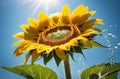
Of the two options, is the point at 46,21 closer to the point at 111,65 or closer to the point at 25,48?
the point at 25,48

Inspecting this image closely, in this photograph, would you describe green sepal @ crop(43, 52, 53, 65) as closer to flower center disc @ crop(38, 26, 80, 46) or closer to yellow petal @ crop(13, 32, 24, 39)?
flower center disc @ crop(38, 26, 80, 46)

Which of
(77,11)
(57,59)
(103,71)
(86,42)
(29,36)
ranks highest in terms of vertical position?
(77,11)

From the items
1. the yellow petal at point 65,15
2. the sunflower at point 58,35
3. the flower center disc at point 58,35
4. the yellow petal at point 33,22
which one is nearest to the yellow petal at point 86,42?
the sunflower at point 58,35

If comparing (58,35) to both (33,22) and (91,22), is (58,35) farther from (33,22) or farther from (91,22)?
(91,22)

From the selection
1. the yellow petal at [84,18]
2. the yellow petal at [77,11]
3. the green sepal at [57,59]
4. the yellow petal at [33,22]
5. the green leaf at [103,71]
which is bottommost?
the green leaf at [103,71]

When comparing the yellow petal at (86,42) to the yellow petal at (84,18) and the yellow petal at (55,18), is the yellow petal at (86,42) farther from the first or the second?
the yellow petal at (55,18)

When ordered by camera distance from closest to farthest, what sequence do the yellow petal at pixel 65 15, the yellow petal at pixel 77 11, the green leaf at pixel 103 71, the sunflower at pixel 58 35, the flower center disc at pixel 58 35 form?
the green leaf at pixel 103 71 → the sunflower at pixel 58 35 → the flower center disc at pixel 58 35 → the yellow petal at pixel 77 11 → the yellow petal at pixel 65 15

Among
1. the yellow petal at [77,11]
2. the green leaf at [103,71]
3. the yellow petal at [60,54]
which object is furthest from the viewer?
the yellow petal at [77,11]

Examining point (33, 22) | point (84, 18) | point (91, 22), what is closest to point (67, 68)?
point (91, 22)
